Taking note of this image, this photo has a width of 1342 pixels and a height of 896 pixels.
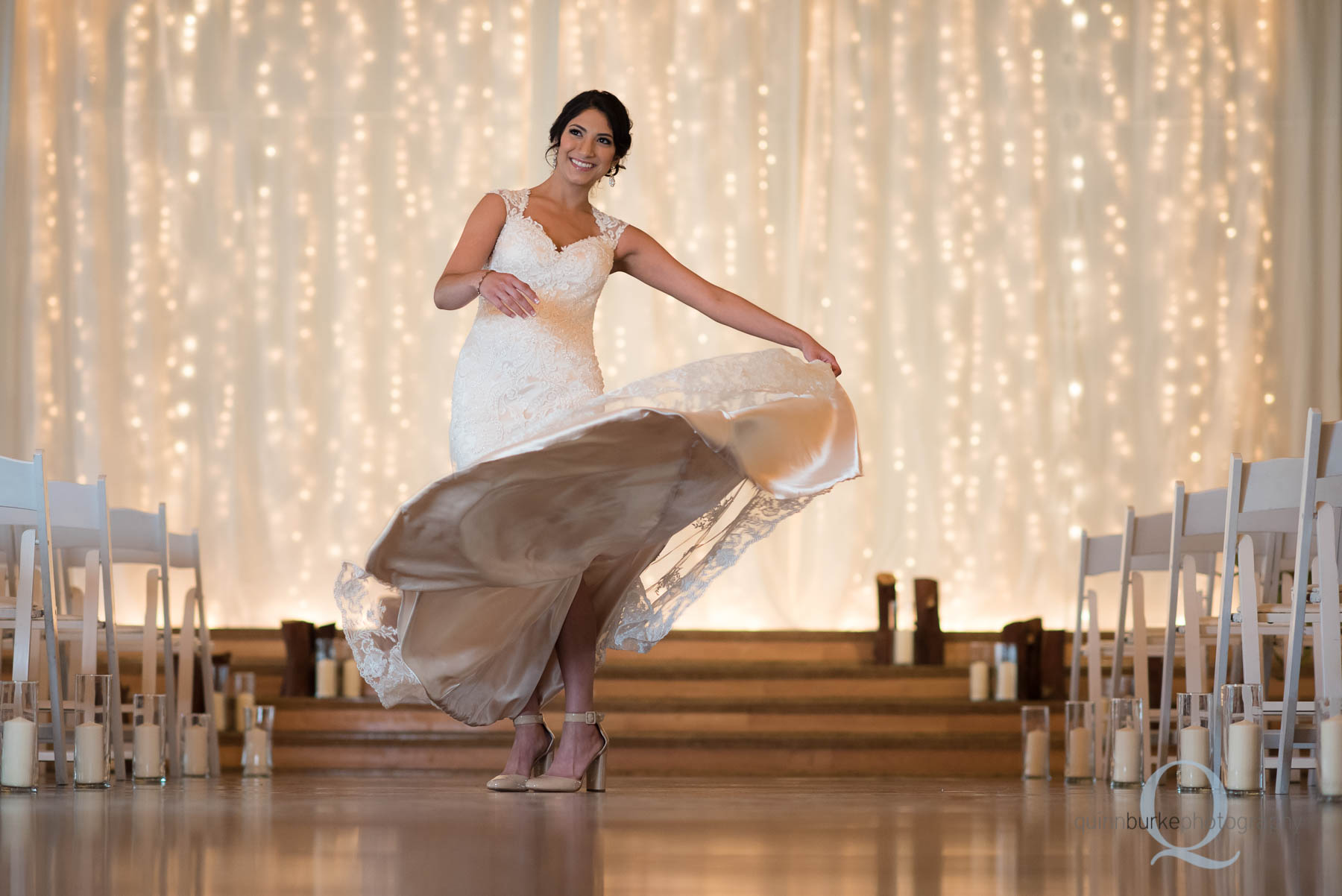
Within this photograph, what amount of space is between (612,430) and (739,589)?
14.3ft

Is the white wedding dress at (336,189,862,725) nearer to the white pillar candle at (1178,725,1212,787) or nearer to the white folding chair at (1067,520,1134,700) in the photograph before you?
the white pillar candle at (1178,725,1212,787)

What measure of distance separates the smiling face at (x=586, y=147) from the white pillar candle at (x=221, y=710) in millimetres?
2703

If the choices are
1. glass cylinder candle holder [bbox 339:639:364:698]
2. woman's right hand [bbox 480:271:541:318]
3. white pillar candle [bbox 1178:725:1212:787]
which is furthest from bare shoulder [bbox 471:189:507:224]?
glass cylinder candle holder [bbox 339:639:364:698]

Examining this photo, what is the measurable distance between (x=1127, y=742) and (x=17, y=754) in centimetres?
240

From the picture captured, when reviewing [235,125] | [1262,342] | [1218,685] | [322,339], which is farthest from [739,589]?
[1218,685]

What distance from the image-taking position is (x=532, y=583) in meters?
2.91

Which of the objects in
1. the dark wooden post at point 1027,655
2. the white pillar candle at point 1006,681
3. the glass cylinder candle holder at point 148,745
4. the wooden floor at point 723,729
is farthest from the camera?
the dark wooden post at point 1027,655

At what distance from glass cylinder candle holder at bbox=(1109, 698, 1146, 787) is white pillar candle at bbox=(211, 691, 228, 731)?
3.05 metres

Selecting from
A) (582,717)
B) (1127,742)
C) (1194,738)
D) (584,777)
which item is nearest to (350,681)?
(584,777)

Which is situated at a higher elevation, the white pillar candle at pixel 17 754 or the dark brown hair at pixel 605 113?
the dark brown hair at pixel 605 113

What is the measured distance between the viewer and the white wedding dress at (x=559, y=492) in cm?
272

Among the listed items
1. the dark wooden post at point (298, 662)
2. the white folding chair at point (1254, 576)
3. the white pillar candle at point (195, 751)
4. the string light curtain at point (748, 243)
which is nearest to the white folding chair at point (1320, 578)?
the white folding chair at point (1254, 576)

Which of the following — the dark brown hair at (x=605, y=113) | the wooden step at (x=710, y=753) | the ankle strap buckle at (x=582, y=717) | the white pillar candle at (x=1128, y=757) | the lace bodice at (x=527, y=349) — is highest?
the dark brown hair at (x=605, y=113)

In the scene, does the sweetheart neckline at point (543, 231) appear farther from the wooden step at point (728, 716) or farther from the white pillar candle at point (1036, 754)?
the wooden step at point (728, 716)
